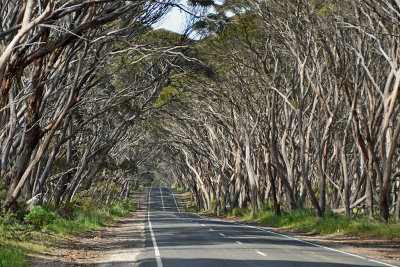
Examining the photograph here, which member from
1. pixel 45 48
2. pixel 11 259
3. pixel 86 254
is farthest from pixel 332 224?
pixel 11 259

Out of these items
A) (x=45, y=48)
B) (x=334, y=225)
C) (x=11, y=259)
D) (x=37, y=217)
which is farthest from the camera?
(x=334, y=225)

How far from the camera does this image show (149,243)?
766 inches

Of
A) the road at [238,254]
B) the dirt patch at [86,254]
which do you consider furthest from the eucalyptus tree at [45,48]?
the road at [238,254]

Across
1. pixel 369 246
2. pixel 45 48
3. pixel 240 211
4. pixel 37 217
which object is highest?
pixel 45 48

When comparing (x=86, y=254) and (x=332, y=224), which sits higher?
(x=332, y=224)

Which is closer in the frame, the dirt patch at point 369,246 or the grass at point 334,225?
the dirt patch at point 369,246

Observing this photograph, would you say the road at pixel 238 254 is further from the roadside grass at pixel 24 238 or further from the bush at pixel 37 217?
the bush at pixel 37 217

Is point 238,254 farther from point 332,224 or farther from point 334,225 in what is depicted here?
point 332,224

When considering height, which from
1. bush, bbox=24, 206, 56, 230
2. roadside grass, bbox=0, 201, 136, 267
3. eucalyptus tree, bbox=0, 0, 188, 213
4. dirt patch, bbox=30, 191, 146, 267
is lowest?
dirt patch, bbox=30, 191, 146, 267

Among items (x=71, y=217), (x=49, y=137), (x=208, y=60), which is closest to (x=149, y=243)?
(x=49, y=137)

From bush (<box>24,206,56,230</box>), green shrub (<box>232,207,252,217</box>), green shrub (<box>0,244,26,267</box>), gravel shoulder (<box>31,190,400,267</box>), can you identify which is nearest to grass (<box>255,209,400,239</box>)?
gravel shoulder (<box>31,190,400,267</box>)

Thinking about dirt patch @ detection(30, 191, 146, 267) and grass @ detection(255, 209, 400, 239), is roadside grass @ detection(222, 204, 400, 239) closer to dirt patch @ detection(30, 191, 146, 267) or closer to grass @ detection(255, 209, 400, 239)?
grass @ detection(255, 209, 400, 239)

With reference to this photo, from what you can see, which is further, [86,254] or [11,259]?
[86,254]

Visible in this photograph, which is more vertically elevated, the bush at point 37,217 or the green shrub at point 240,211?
the bush at point 37,217
